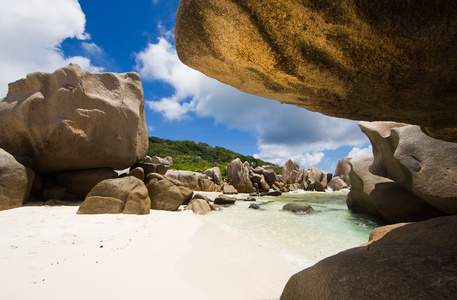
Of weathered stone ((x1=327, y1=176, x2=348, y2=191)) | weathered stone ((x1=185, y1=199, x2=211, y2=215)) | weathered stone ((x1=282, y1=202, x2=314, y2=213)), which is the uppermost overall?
weathered stone ((x1=327, y1=176, x2=348, y2=191))

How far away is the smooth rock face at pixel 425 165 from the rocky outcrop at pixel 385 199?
0.77 m

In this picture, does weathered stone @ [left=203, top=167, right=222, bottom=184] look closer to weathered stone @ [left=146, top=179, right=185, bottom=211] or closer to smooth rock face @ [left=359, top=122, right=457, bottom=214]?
weathered stone @ [left=146, top=179, right=185, bottom=211]

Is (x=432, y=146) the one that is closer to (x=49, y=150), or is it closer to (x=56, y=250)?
(x=56, y=250)

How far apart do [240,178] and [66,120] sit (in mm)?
14525

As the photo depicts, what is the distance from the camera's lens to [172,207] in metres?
7.26

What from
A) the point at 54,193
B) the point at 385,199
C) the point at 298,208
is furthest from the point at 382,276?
the point at 298,208

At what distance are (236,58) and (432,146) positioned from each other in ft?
17.7

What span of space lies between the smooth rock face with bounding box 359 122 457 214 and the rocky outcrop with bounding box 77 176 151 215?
6.35m

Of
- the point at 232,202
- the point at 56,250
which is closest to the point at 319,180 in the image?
the point at 232,202

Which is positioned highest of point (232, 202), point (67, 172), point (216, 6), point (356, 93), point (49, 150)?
point (216, 6)

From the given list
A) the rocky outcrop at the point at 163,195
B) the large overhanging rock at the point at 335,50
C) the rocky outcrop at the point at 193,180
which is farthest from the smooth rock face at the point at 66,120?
the rocky outcrop at the point at 193,180

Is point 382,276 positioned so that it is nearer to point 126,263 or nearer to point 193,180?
point 126,263

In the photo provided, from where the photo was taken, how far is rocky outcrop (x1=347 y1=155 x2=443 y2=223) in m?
5.71

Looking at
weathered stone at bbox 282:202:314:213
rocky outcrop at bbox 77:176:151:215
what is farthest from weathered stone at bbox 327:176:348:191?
rocky outcrop at bbox 77:176:151:215
